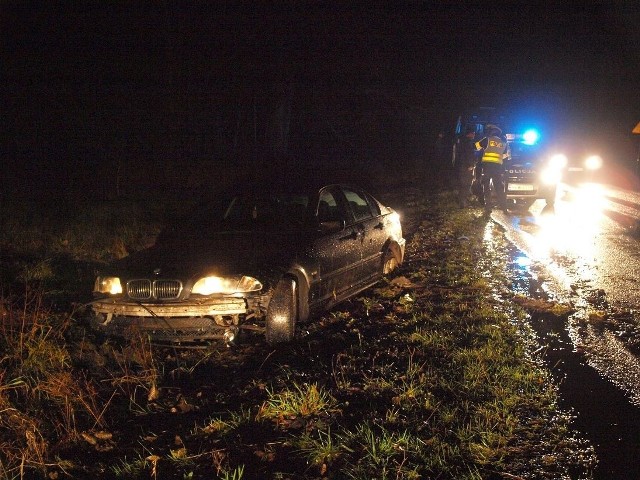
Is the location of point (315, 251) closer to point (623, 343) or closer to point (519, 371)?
point (519, 371)

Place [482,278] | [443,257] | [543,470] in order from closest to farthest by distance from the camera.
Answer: [543,470] < [482,278] < [443,257]

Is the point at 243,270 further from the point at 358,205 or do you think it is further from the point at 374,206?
the point at 374,206

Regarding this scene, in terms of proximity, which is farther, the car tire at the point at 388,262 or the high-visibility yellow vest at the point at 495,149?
the high-visibility yellow vest at the point at 495,149

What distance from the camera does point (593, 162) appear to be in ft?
60.2

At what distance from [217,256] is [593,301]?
430cm

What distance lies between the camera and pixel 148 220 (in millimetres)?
11602

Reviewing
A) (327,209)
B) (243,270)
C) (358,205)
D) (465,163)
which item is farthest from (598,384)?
(465,163)

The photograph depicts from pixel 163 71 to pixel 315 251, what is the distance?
14031mm

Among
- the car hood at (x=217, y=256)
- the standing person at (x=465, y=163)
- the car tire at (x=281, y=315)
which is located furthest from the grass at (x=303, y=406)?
the standing person at (x=465, y=163)

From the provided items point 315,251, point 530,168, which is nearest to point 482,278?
point 315,251

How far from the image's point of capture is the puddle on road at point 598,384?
337 cm

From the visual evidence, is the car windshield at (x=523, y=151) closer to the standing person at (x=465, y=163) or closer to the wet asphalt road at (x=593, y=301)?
the standing person at (x=465, y=163)

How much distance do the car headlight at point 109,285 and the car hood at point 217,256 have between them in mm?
81

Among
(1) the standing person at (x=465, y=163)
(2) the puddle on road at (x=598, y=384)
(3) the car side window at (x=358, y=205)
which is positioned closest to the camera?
(2) the puddle on road at (x=598, y=384)
